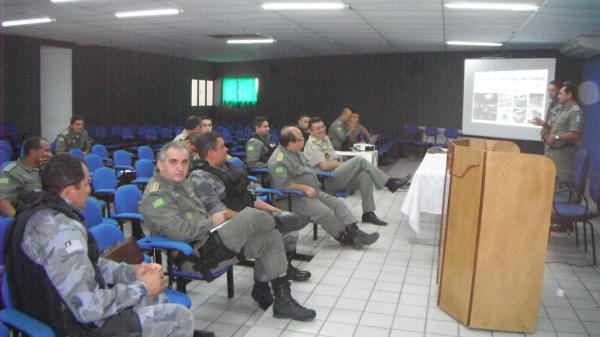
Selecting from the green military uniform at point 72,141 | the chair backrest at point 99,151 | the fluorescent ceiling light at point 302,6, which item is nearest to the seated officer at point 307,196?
the fluorescent ceiling light at point 302,6

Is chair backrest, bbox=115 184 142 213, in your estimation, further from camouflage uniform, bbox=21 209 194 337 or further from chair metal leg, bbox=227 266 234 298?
camouflage uniform, bbox=21 209 194 337

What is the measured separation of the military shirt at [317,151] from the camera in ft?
19.2

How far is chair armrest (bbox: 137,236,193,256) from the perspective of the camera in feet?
8.86

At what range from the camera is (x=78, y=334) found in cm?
197

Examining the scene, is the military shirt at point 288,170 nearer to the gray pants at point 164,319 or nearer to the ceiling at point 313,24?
the ceiling at point 313,24

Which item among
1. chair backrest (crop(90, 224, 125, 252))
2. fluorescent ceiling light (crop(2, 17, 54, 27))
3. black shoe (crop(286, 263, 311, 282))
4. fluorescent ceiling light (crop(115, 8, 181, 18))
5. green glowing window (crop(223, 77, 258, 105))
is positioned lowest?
black shoe (crop(286, 263, 311, 282))

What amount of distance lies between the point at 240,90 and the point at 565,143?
11.3m

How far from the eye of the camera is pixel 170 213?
2939mm

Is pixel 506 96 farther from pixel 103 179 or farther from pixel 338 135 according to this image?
pixel 103 179

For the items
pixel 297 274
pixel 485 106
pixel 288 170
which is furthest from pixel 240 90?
pixel 297 274

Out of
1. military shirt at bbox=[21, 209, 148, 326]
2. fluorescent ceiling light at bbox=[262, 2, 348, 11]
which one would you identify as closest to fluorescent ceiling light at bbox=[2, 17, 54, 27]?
fluorescent ceiling light at bbox=[262, 2, 348, 11]

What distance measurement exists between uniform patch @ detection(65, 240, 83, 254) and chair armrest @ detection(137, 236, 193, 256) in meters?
0.81

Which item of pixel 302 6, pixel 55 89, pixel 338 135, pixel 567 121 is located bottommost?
pixel 338 135

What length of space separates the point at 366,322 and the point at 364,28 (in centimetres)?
606
